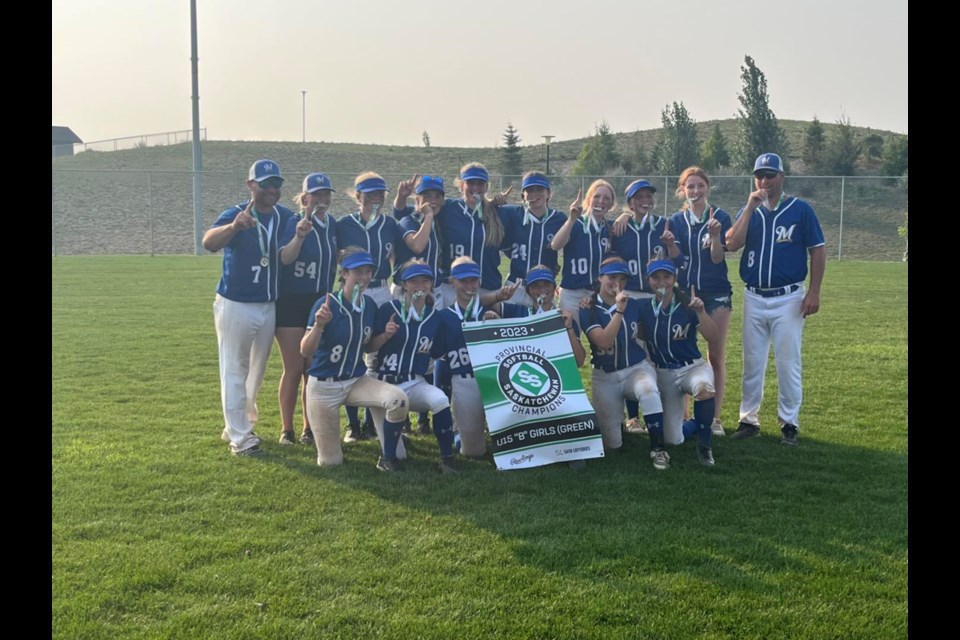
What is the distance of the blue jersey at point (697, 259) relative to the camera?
7117mm

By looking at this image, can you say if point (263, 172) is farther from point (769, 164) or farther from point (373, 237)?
point (769, 164)

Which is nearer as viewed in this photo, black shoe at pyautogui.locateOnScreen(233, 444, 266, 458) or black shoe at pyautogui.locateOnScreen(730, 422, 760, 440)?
black shoe at pyautogui.locateOnScreen(233, 444, 266, 458)

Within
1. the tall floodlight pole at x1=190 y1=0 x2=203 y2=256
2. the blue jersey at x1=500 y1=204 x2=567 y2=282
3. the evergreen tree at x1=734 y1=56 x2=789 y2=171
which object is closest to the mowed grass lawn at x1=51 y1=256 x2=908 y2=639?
the blue jersey at x1=500 y1=204 x2=567 y2=282

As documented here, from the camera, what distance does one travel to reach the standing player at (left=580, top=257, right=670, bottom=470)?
6621 millimetres

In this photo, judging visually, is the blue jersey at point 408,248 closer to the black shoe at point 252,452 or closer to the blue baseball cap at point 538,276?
the blue baseball cap at point 538,276

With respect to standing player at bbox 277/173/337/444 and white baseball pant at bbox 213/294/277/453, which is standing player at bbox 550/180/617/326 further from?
white baseball pant at bbox 213/294/277/453

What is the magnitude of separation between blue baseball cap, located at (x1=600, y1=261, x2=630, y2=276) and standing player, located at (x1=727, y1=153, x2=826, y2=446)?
3.41 ft

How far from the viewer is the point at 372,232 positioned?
6.99 m

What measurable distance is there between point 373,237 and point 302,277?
2.22ft

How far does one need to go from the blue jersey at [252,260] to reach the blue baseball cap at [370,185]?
2.43ft

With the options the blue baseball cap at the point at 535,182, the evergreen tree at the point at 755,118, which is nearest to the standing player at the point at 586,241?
the blue baseball cap at the point at 535,182

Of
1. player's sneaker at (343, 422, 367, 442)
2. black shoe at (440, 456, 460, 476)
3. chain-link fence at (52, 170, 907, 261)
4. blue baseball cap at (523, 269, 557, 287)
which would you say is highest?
chain-link fence at (52, 170, 907, 261)

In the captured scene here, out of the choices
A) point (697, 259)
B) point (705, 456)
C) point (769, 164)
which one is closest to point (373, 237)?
point (697, 259)

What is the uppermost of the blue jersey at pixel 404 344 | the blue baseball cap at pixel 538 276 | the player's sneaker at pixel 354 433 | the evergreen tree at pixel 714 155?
the evergreen tree at pixel 714 155
